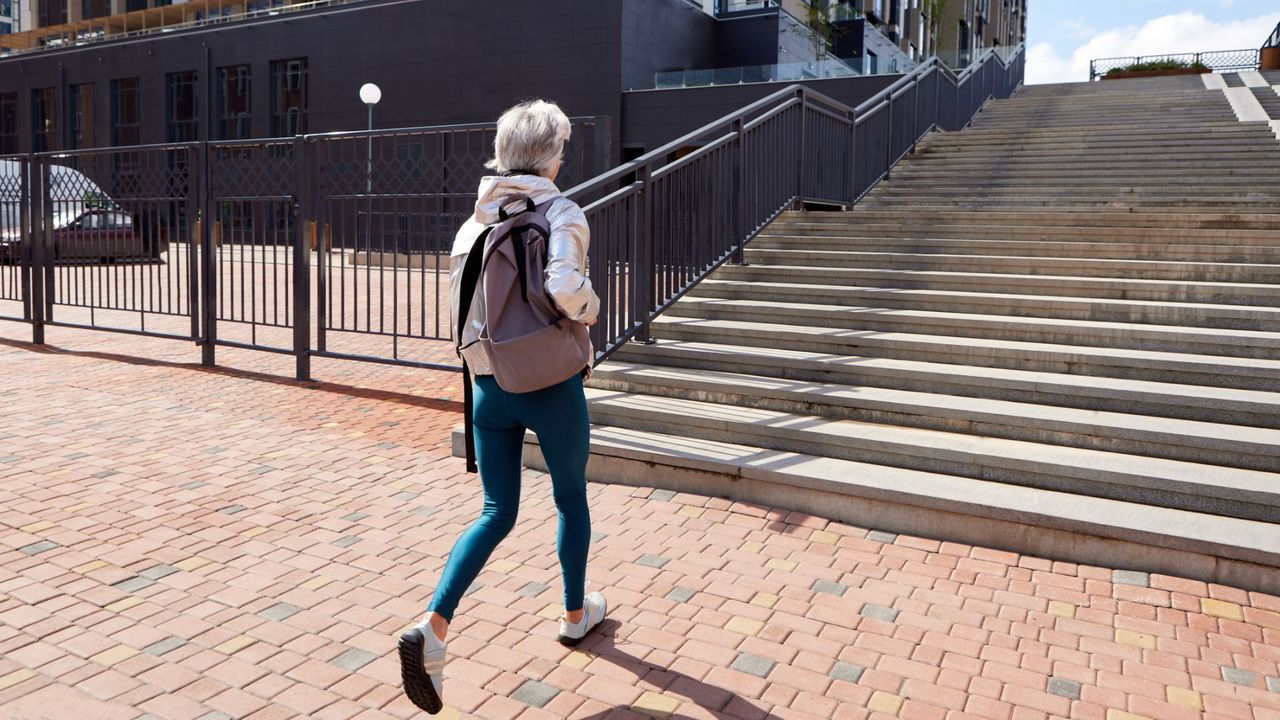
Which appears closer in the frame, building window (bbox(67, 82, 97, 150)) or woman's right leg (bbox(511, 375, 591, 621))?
woman's right leg (bbox(511, 375, 591, 621))

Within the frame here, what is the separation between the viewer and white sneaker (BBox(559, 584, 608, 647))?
11.8 ft

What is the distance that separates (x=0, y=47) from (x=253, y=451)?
61.1 meters

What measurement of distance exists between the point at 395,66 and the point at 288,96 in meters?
5.63

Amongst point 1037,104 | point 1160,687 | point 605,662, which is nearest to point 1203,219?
point 1160,687

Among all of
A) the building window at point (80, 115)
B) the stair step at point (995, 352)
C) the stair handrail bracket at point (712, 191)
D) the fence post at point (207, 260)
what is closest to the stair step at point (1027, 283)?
the stair handrail bracket at point (712, 191)

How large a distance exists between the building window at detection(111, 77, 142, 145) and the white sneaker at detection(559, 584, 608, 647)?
43.1 m

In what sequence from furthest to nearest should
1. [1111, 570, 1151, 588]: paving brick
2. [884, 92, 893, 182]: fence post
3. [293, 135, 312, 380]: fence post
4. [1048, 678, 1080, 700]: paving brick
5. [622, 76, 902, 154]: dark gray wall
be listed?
[622, 76, 902, 154]: dark gray wall
[884, 92, 893, 182]: fence post
[293, 135, 312, 380]: fence post
[1111, 570, 1151, 588]: paving brick
[1048, 678, 1080, 700]: paving brick

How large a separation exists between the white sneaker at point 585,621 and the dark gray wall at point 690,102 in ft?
79.5

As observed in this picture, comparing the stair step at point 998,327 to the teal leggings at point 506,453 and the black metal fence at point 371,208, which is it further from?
the teal leggings at point 506,453

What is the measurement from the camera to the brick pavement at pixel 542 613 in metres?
3.23

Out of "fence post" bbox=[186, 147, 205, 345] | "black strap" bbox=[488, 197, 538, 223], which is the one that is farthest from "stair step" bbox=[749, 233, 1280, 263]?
"black strap" bbox=[488, 197, 538, 223]

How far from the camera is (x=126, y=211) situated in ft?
33.7

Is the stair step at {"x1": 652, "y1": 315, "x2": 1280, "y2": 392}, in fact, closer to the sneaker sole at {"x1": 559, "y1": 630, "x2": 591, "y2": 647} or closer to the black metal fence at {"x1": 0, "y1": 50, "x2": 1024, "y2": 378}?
the black metal fence at {"x1": 0, "y1": 50, "x2": 1024, "y2": 378}

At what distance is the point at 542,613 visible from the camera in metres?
3.91
